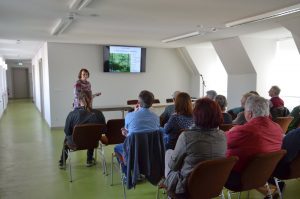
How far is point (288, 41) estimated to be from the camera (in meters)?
6.58

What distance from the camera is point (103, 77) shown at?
308 inches

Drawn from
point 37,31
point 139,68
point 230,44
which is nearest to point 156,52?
point 139,68

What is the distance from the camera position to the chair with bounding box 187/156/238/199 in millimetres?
1863

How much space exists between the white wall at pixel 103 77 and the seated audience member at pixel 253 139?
5.86 meters

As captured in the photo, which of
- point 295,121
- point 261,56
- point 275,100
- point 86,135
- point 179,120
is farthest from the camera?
point 261,56

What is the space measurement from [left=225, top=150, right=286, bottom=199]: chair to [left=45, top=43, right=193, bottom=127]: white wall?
5.96 m

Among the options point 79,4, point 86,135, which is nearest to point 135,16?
point 79,4

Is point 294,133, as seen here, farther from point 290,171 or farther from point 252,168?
point 252,168

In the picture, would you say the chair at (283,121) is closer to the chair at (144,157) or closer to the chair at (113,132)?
the chair at (144,157)

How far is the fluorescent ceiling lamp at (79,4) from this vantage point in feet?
10.7

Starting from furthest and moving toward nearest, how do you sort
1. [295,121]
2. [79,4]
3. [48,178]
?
[295,121] < [48,178] < [79,4]

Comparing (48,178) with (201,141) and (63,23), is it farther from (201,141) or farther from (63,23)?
(201,141)

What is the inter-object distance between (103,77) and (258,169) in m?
6.21

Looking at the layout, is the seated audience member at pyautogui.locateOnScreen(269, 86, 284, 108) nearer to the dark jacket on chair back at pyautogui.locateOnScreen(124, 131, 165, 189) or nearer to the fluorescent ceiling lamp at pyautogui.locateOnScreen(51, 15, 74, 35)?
the dark jacket on chair back at pyautogui.locateOnScreen(124, 131, 165, 189)
